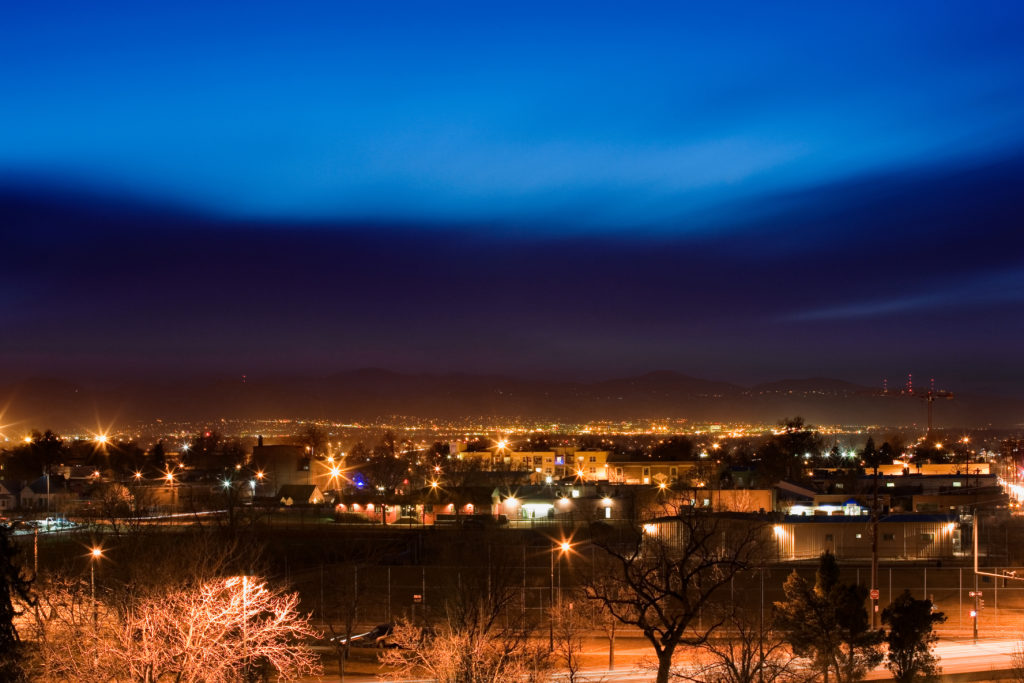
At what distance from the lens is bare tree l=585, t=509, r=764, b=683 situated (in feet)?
50.8

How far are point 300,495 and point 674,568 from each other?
42.0 m

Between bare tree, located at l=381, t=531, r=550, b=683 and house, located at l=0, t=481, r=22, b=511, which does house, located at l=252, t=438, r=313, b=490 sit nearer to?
house, located at l=0, t=481, r=22, b=511

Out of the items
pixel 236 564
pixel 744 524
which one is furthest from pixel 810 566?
pixel 236 564

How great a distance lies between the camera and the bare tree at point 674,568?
15469 mm

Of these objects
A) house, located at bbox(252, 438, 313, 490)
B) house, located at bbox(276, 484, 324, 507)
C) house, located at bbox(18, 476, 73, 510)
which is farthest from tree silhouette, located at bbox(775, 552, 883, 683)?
house, located at bbox(252, 438, 313, 490)

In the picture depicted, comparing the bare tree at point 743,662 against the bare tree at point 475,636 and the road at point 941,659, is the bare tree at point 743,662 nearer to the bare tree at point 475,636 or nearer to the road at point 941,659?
the road at point 941,659

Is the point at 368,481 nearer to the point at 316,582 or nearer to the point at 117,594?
the point at 316,582

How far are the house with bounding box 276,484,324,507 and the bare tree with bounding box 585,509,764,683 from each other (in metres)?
22.4

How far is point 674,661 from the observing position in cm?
2072

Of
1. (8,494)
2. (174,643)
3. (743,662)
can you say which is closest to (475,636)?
(743,662)

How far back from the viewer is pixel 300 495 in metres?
55.8

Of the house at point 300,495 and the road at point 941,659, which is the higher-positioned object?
the house at point 300,495

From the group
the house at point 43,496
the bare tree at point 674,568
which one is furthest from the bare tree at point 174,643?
the house at point 43,496

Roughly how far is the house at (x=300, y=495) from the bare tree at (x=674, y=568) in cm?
2241
